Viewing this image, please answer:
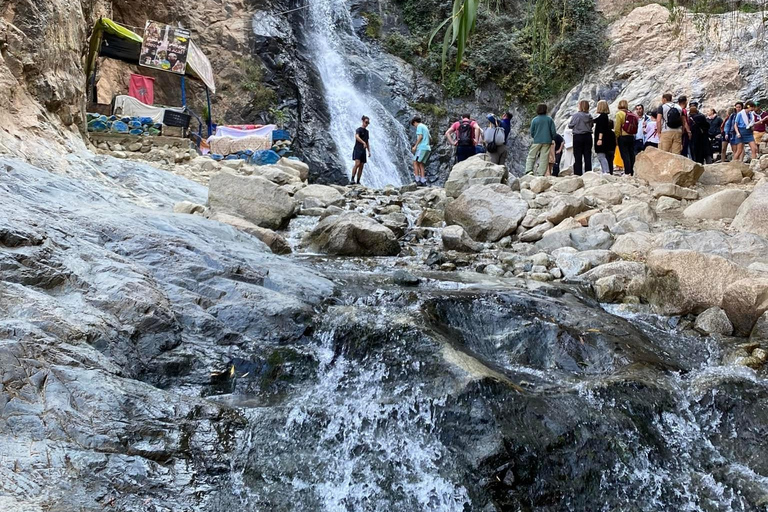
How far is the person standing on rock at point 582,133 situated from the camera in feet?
36.0

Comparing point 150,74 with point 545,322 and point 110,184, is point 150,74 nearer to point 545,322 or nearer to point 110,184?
point 110,184

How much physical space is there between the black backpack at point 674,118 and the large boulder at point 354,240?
22.2 ft

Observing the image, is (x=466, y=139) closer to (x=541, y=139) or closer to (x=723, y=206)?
(x=541, y=139)

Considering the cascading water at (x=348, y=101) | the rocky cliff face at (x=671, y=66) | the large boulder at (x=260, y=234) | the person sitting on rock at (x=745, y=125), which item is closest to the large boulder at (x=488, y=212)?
the large boulder at (x=260, y=234)

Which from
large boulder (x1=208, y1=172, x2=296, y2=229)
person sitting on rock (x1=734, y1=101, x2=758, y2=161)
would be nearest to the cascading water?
large boulder (x1=208, y1=172, x2=296, y2=229)

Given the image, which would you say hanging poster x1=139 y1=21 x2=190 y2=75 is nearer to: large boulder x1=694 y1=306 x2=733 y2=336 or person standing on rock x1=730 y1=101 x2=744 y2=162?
person standing on rock x1=730 y1=101 x2=744 y2=162

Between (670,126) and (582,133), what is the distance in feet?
5.91

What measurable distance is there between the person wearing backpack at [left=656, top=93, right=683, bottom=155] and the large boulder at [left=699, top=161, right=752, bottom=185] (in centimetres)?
89

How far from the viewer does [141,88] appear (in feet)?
54.9

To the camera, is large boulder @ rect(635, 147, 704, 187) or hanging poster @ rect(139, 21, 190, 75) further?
hanging poster @ rect(139, 21, 190, 75)

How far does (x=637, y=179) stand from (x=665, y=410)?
770cm

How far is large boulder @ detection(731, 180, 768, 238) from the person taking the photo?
23.9ft

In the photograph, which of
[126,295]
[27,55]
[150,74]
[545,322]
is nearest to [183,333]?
[126,295]

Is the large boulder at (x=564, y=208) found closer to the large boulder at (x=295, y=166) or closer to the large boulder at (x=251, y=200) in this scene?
the large boulder at (x=251, y=200)
